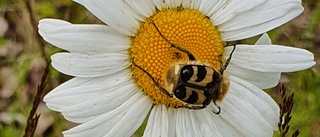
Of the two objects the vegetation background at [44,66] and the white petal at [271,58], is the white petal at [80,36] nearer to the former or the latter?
the white petal at [271,58]

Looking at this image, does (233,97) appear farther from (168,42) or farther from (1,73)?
(1,73)

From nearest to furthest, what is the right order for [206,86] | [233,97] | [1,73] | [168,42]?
[206,86] < [168,42] < [233,97] < [1,73]

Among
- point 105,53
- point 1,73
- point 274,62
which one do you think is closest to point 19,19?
point 1,73

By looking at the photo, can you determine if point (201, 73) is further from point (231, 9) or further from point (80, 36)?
point (80, 36)

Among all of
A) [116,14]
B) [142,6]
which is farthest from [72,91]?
[142,6]

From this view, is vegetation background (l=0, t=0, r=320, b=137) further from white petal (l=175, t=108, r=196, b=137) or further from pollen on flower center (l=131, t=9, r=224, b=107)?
pollen on flower center (l=131, t=9, r=224, b=107)

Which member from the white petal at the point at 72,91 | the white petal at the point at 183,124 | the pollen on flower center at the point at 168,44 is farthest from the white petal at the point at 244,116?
the white petal at the point at 72,91
